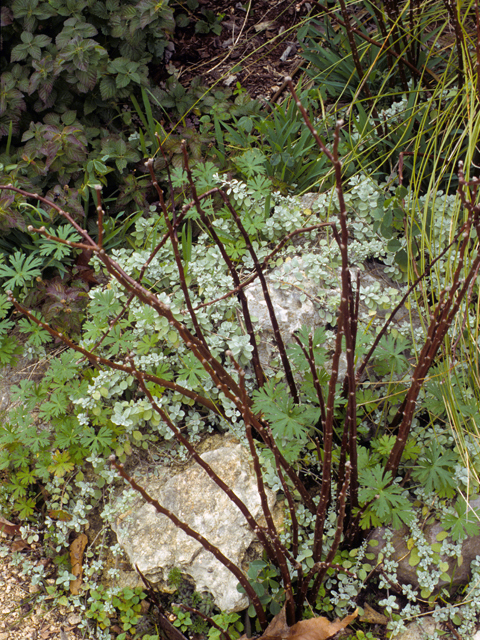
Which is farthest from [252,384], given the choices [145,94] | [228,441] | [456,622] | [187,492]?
[145,94]

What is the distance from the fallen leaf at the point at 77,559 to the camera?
2.30 m

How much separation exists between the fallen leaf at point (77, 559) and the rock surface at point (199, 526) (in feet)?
0.77

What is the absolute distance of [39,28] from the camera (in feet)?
9.43

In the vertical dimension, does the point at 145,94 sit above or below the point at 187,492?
above

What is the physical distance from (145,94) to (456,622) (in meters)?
3.11

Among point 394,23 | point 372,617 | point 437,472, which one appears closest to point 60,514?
point 372,617

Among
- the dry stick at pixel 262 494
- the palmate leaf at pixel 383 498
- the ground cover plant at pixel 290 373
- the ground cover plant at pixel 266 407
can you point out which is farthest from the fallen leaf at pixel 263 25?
the palmate leaf at pixel 383 498

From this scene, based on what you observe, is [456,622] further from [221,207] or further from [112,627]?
[221,207]

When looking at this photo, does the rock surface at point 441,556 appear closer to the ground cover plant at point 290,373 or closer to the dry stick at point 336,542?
the ground cover plant at point 290,373

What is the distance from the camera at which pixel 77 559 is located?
2.34 m

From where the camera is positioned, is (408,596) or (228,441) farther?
(228,441)

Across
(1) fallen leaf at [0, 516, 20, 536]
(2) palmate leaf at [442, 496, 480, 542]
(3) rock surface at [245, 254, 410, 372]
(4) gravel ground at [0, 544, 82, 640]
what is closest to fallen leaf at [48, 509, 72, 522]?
(1) fallen leaf at [0, 516, 20, 536]

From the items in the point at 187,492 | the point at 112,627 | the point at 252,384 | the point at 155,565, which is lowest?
the point at 112,627

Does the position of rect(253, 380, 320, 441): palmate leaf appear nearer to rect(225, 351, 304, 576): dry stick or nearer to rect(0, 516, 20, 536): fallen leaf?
rect(225, 351, 304, 576): dry stick
